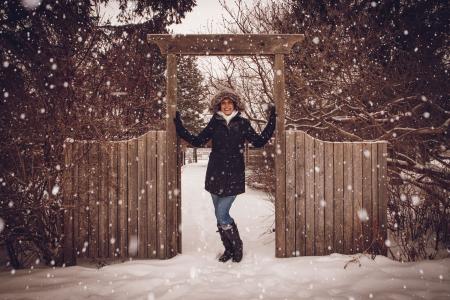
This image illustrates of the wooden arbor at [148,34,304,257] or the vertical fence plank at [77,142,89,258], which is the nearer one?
the vertical fence plank at [77,142,89,258]

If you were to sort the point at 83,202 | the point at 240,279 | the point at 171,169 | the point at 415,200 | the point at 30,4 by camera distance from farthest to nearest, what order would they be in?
the point at 415,200, the point at 30,4, the point at 171,169, the point at 83,202, the point at 240,279

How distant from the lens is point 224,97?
4.15m

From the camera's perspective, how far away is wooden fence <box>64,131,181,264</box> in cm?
396

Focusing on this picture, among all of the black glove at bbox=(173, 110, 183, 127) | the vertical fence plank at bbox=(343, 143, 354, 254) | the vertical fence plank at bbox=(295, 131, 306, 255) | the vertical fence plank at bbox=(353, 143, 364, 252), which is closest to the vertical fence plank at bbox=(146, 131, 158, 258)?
the black glove at bbox=(173, 110, 183, 127)

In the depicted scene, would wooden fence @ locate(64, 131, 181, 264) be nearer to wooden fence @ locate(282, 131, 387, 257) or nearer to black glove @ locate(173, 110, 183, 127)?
black glove @ locate(173, 110, 183, 127)

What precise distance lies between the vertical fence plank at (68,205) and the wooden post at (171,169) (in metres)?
1.13

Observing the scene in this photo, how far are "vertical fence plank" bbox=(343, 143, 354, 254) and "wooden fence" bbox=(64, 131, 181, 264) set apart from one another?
2.15 meters

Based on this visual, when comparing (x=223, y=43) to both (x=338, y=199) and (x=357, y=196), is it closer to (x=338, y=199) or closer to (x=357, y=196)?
(x=338, y=199)

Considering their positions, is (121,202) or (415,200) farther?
(415,200)

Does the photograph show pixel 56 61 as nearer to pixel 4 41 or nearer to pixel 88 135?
pixel 88 135

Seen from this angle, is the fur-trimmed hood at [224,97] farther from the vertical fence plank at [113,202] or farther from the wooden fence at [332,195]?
the vertical fence plank at [113,202]

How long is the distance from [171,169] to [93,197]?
1.00m

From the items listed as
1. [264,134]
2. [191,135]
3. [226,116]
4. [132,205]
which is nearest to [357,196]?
[264,134]

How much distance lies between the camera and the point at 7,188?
3424mm
